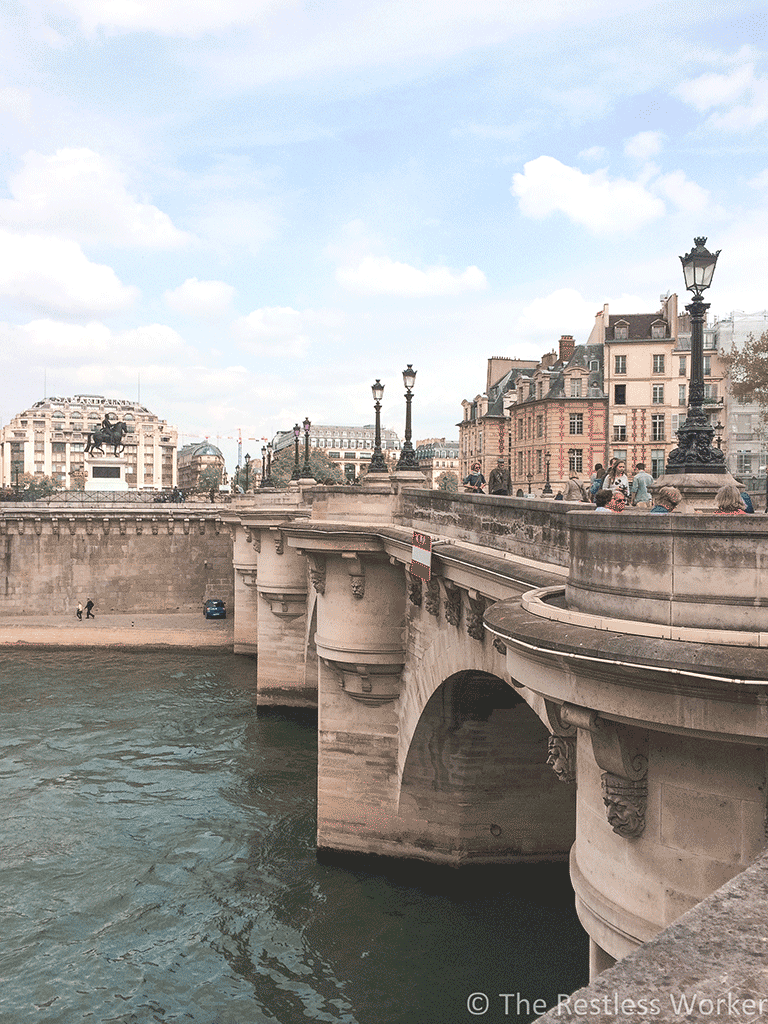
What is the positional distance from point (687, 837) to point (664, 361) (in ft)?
160

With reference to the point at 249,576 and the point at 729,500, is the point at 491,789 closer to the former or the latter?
the point at 729,500

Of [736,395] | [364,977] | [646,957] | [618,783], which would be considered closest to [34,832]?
[364,977]

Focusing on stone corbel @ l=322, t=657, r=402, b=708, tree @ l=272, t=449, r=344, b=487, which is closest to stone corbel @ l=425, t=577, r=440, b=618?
stone corbel @ l=322, t=657, r=402, b=708

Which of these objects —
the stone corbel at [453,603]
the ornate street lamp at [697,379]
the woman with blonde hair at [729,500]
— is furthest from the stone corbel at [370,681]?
Result: the woman with blonde hair at [729,500]

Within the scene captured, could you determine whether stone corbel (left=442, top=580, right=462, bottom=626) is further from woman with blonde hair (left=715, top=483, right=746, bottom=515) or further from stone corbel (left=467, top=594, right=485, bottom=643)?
woman with blonde hair (left=715, top=483, right=746, bottom=515)

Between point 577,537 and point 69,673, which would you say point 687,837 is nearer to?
point 577,537

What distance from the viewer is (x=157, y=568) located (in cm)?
5709

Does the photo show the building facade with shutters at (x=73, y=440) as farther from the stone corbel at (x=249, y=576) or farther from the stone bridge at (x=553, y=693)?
the stone bridge at (x=553, y=693)

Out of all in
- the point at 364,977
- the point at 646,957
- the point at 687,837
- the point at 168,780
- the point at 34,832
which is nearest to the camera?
the point at 646,957

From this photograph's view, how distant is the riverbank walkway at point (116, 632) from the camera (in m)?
45.9

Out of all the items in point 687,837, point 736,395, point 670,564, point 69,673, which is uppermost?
point 736,395
